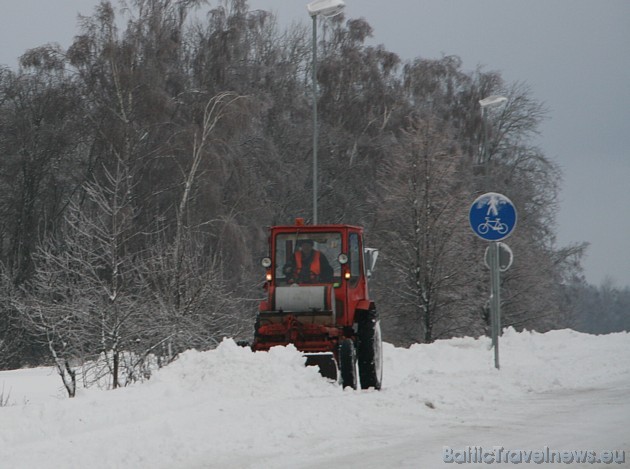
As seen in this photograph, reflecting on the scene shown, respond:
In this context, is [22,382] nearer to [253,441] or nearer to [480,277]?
[253,441]

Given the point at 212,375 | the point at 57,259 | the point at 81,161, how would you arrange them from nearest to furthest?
the point at 212,375 → the point at 57,259 → the point at 81,161

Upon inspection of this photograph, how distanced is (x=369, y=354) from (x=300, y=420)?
4.15 metres

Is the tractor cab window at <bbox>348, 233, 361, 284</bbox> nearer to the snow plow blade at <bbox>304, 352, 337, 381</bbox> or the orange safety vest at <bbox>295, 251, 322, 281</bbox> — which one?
the orange safety vest at <bbox>295, 251, 322, 281</bbox>

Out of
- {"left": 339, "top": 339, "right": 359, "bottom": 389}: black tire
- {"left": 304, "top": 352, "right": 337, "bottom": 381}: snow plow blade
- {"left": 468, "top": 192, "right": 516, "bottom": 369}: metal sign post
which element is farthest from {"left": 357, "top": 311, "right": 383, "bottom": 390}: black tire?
{"left": 468, "top": 192, "right": 516, "bottom": 369}: metal sign post

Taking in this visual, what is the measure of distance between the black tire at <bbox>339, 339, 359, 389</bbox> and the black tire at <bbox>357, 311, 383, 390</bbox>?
0.66 meters

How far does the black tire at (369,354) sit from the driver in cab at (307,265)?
883 mm

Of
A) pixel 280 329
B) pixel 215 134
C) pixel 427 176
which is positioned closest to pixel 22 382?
pixel 280 329

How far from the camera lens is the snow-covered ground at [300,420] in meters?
7.33

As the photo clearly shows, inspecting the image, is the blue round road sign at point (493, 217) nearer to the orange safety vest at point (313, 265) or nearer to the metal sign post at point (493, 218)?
the metal sign post at point (493, 218)

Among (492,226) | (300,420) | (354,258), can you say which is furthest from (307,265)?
(300,420)

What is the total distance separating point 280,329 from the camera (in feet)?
41.9

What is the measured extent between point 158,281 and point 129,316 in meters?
3.29

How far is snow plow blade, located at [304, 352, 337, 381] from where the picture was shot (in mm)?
11742

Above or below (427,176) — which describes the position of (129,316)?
below
